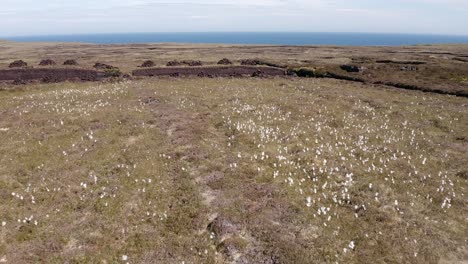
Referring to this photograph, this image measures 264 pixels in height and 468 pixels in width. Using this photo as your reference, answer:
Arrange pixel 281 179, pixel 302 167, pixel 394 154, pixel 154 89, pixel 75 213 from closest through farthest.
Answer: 1. pixel 75 213
2. pixel 281 179
3. pixel 302 167
4. pixel 394 154
5. pixel 154 89

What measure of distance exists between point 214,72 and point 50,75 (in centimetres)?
2406

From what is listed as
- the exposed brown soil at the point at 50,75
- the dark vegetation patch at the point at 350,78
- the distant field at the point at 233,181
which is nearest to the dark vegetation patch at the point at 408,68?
the dark vegetation patch at the point at 350,78

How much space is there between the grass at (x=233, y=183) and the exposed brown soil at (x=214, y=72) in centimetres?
2127

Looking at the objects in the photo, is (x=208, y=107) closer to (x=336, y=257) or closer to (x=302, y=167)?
(x=302, y=167)

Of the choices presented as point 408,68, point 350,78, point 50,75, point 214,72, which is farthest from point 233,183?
point 408,68

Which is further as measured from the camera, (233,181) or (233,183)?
(233,181)

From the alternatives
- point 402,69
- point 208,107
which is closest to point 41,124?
point 208,107

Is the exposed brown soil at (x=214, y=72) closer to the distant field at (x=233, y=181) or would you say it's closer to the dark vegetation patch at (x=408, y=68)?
the dark vegetation patch at (x=408, y=68)

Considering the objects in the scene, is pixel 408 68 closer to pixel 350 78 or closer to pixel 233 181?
pixel 350 78

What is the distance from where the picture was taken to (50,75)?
5100 centimetres

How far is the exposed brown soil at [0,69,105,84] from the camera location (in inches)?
1926

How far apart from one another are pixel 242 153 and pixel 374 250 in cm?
1054

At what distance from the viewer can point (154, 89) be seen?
42312 mm

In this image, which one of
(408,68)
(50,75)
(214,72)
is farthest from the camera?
(408,68)
